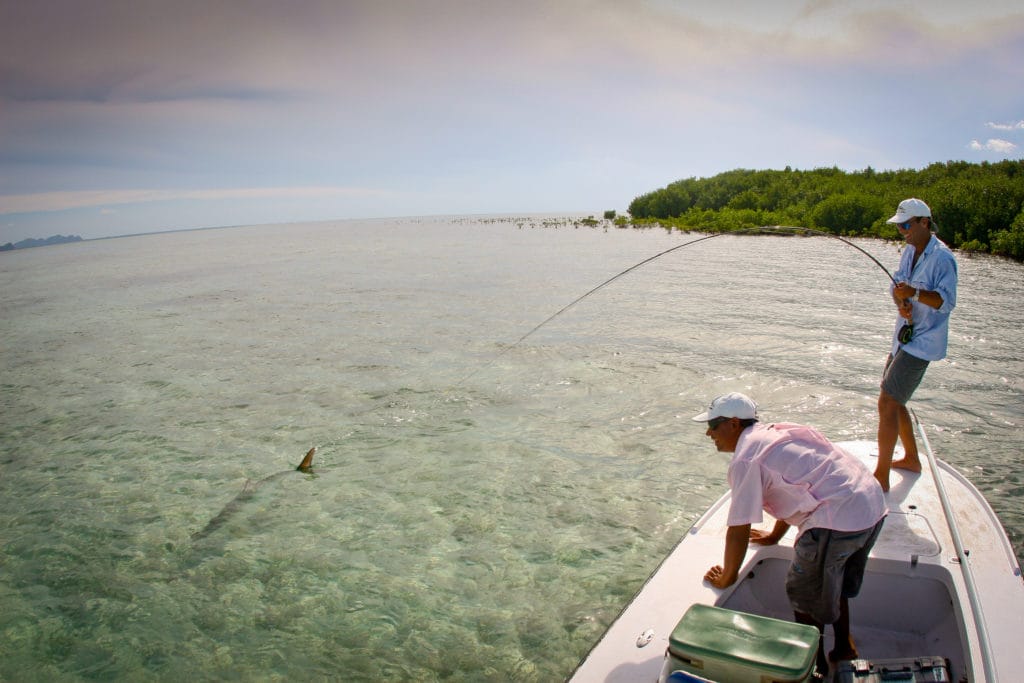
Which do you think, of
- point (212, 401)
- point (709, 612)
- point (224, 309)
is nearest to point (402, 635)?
point (709, 612)

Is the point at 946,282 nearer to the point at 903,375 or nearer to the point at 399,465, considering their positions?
the point at 903,375

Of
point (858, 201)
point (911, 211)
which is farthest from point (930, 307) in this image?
point (858, 201)

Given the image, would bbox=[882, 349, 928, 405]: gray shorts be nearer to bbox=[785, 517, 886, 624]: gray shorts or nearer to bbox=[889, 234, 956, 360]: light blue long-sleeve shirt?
bbox=[889, 234, 956, 360]: light blue long-sleeve shirt

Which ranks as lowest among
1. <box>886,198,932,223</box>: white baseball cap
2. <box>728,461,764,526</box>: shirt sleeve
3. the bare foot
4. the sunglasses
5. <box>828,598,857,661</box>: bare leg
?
<box>828,598,857,661</box>: bare leg

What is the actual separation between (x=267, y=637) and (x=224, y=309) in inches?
826

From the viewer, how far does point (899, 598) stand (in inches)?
146

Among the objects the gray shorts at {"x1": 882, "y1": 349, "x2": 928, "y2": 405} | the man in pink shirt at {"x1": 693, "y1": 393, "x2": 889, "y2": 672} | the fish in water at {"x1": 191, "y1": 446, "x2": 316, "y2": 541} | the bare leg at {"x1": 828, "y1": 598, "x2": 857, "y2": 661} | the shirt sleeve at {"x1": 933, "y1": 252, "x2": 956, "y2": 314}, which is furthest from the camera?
→ the fish in water at {"x1": 191, "y1": 446, "x2": 316, "y2": 541}

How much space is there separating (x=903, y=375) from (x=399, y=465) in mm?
6177

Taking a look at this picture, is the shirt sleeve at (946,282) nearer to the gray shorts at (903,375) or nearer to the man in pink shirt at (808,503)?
the gray shorts at (903,375)

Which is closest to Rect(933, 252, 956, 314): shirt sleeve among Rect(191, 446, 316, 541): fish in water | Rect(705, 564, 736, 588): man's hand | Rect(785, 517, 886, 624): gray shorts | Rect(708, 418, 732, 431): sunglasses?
Rect(785, 517, 886, 624): gray shorts

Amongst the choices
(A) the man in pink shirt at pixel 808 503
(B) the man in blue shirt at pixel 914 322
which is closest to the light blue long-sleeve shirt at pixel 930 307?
(B) the man in blue shirt at pixel 914 322

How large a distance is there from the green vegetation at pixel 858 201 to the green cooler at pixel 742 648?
9555 mm

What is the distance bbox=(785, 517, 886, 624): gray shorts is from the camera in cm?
320

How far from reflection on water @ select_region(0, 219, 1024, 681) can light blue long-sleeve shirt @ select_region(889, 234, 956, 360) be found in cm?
247
